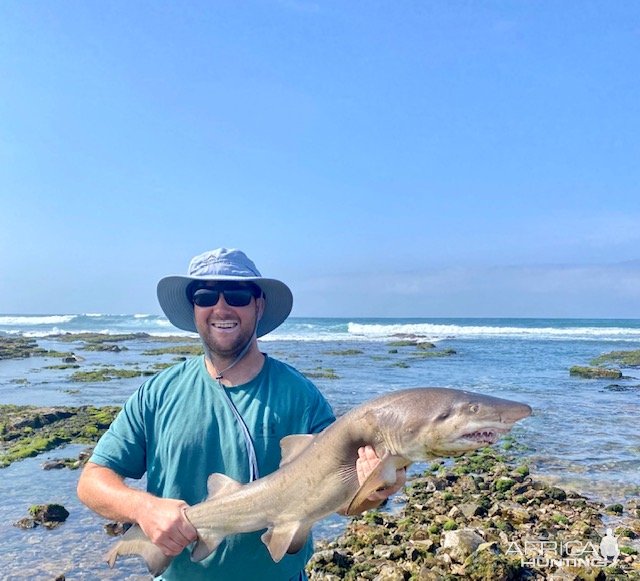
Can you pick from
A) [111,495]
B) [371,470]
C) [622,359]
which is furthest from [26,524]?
[622,359]

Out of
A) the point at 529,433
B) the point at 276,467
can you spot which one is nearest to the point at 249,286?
the point at 276,467

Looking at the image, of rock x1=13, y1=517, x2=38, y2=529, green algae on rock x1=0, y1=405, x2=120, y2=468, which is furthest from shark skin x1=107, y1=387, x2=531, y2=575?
green algae on rock x1=0, y1=405, x2=120, y2=468

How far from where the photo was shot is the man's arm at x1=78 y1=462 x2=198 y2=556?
3141 millimetres

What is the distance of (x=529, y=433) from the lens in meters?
14.6

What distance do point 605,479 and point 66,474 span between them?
30.8ft

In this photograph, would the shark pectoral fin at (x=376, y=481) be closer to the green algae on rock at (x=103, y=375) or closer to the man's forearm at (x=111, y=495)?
the man's forearm at (x=111, y=495)

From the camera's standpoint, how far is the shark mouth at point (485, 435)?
2.96 metres

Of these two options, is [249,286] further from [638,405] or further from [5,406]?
[638,405]

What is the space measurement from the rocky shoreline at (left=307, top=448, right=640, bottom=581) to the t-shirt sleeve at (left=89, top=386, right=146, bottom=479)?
3.98m

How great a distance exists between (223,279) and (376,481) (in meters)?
1.44

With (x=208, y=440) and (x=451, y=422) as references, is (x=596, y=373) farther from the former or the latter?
(x=208, y=440)

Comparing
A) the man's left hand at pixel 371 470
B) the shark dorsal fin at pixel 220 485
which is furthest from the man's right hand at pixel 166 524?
the man's left hand at pixel 371 470

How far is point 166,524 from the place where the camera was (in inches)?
123

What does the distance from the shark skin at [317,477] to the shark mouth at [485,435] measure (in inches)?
4.6
